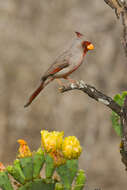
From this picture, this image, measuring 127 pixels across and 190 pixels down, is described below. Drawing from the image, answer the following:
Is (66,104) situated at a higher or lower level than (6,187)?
higher

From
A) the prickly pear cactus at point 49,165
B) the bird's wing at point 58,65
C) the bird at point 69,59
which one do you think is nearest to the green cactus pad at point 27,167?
the prickly pear cactus at point 49,165

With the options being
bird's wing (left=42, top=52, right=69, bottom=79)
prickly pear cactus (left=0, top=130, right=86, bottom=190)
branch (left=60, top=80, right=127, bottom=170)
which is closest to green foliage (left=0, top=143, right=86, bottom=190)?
prickly pear cactus (left=0, top=130, right=86, bottom=190)

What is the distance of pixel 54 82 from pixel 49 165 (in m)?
4.42

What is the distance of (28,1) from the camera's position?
6555 millimetres

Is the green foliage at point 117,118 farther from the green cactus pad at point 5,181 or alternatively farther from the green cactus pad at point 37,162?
the green cactus pad at point 5,181

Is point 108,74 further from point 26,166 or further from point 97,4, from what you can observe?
point 26,166

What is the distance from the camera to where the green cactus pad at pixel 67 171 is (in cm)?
172

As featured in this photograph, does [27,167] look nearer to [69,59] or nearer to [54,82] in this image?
[69,59]

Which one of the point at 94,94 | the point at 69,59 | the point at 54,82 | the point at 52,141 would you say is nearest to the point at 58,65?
the point at 69,59

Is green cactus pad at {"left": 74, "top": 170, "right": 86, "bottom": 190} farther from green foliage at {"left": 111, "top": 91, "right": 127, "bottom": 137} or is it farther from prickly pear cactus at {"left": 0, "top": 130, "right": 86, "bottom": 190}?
green foliage at {"left": 111, "top": 91, "right": 127, "bottom": 137}

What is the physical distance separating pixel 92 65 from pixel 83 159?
1.13 meters

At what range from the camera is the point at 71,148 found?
1.71 meters

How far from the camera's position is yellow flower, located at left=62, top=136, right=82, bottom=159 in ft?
5.61

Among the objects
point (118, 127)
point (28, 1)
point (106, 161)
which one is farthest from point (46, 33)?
point (118, 127)
